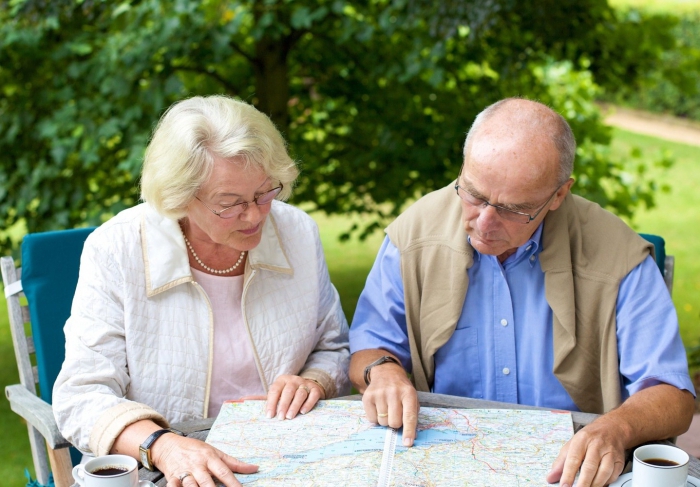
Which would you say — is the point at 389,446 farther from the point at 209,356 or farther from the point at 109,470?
the point at 209,356

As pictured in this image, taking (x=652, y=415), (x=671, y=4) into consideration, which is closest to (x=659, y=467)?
(x=652, y=415)

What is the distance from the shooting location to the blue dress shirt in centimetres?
238

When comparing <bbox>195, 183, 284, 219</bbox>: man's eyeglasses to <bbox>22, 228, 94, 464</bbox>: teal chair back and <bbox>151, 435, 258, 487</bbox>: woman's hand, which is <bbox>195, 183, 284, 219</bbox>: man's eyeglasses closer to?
<bbox>151, 435, 258, 487</bbox>: woman's hand

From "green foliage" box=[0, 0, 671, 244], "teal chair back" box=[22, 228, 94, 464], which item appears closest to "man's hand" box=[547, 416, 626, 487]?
"teal chair back" box=[22, 228, 94, 464]

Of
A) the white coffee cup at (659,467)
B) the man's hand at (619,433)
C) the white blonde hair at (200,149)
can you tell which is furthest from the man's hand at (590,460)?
the white blonde hair at (200,149)

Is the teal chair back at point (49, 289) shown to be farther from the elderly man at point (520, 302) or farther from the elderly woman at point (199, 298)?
the elderly man at point (520, 302)

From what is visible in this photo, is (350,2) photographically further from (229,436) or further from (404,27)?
(229,436)

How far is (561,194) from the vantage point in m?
2.40

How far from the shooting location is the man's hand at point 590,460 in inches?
74.0

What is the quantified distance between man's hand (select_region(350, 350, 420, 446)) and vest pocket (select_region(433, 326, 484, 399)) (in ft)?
0.85

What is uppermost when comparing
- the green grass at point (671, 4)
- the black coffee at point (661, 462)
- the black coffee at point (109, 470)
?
the green grass at point (671, 4)

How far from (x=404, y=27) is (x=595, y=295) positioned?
95.0 inches

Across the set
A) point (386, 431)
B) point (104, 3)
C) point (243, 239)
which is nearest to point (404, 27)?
point (104, 3)

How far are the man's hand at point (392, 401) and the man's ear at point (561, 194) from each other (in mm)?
643
